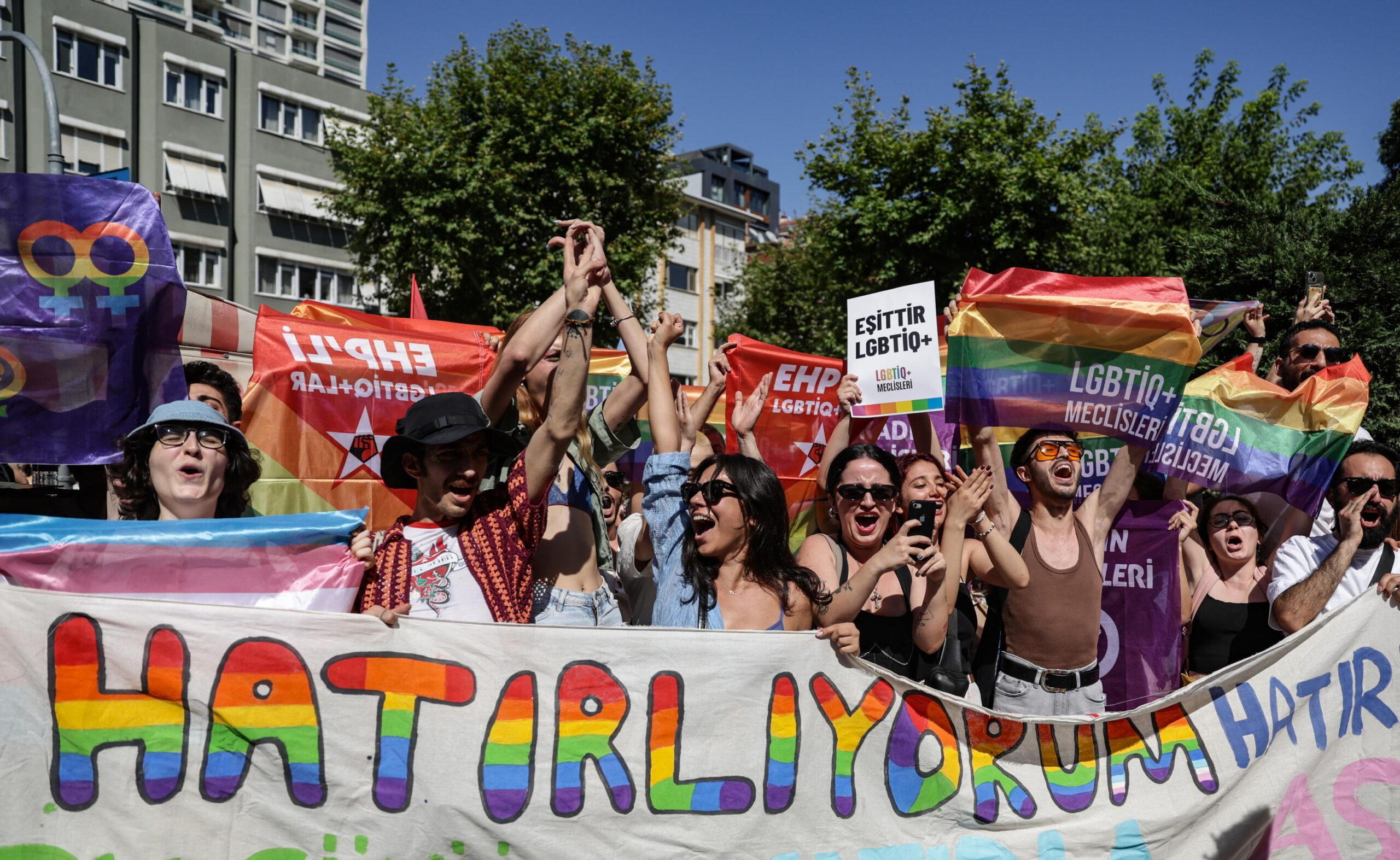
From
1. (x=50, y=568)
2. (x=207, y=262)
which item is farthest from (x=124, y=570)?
(x=207, y=262)

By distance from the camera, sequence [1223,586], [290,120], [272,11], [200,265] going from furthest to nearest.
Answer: [272,11] → [290,120] → [200,265] → [1223,586]

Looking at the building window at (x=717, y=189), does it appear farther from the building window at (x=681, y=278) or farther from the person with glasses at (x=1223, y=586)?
the person with glasses at (x=1223, y=586)

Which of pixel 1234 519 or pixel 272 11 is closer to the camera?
pixel 1234 519

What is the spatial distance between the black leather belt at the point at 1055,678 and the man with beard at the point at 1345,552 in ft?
2.57

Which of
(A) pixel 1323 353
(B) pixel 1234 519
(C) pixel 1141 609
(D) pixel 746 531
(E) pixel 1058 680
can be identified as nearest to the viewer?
(D) pixel 746 531

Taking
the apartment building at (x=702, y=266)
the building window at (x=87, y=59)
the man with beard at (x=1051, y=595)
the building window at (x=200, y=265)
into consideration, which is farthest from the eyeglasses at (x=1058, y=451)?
the apartment building at (x=702, y=266)

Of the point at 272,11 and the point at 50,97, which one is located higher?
Result: the point at 272,11

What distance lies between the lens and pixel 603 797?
266 centimetres

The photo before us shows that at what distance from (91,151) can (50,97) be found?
21755mm

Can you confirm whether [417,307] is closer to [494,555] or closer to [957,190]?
[494,555]

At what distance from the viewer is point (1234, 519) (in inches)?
163

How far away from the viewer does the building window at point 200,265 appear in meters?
28.2

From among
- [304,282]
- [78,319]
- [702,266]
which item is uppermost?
[702,266]

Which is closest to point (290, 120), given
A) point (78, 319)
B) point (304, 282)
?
point (304, 282)
